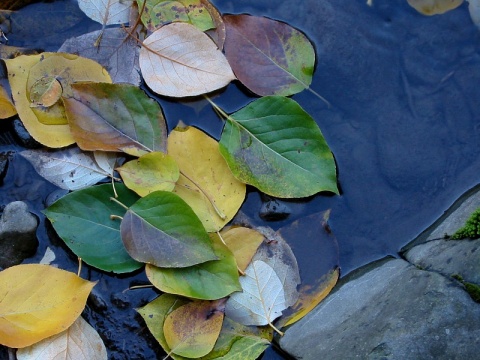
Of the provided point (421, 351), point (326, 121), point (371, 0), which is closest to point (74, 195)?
point (326, 121)

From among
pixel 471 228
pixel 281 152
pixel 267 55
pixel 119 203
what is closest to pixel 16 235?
pixel 119 203

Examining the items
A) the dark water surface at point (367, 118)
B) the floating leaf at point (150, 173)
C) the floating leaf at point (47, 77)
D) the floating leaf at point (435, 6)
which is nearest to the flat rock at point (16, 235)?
the dark water surface at point (367, 118)

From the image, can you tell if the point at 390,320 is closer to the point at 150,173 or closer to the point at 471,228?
the point at 471,228

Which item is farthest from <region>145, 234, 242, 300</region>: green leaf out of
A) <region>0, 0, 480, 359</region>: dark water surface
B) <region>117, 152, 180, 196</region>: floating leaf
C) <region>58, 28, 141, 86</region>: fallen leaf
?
<region>58, 28, 141, 86</region>: fallen leaf

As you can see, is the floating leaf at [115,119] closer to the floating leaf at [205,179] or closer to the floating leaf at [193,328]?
the floating leaf at [205,179]

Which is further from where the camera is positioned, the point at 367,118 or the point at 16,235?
the point at 367,118

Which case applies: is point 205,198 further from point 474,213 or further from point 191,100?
point 474,213
